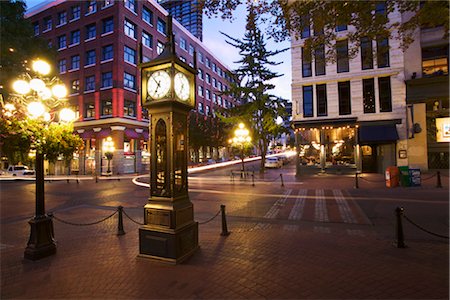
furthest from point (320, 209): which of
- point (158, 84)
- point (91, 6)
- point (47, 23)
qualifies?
point (47, 23)

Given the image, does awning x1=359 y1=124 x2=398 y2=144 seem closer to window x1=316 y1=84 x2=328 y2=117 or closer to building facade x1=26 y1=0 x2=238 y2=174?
window x1=316 y1=84 x2=328 y2=117

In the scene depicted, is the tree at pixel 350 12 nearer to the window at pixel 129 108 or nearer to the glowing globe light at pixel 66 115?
the glowing globe light at pixel 66 115

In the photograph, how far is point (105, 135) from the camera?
3112 centimetres

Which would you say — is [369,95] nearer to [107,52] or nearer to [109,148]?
[109,148]

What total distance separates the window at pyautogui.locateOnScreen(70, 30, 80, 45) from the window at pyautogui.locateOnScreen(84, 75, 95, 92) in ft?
18.2

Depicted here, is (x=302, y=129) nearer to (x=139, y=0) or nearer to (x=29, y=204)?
(x=29, y=204)

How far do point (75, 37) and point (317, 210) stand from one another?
38.6 meters

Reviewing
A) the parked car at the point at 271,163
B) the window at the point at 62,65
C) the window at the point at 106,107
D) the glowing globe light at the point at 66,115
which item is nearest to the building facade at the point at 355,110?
the parked car at the point at 271,163

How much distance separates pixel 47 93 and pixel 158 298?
524cm

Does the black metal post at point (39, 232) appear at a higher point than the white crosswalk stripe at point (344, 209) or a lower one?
higher

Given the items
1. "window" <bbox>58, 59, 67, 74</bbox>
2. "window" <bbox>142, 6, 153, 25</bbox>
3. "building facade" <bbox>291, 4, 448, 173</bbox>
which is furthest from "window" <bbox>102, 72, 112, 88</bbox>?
"building facade" <bbox>291, 4, 448, 173</bbox>

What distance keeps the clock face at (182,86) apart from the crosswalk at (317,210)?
4.59 m

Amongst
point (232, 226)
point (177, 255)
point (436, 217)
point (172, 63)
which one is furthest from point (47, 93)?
point (436, 217)

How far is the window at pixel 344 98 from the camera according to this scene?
23.1m
